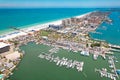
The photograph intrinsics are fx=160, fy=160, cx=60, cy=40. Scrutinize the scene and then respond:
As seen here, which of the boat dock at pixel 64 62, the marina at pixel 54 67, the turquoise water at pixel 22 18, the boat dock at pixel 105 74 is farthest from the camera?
the turquoise water at pixel 22 18

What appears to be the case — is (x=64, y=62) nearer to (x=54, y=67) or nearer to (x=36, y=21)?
(x=54, y=67)

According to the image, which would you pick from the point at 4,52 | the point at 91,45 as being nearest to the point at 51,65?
the point at 4,52

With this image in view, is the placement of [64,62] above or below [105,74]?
above

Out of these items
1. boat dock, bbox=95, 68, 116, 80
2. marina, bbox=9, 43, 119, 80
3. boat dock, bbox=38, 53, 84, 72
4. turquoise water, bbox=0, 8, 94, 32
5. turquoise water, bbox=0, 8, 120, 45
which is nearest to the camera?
marina, bbox=9, 43, 119, 80

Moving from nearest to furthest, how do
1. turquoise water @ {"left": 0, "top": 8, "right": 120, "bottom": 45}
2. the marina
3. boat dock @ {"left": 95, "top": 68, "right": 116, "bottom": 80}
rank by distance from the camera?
the marina → boat dock @ {"left": 95, "top": 68, "right": 116, "bottom": 80} → turquoise water @ {"left": 0, "top": 8, "right": 120, "bottom": 45}

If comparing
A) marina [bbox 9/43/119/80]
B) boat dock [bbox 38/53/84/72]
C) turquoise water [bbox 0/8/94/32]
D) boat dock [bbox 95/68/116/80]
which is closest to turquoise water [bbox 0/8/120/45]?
turquoise water [bbox 0/8/94/32]

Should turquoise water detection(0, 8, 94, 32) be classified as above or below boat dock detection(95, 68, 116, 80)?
above

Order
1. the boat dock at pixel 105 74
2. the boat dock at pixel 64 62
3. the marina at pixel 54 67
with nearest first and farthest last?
the marina at pixel 54 67 → the boat dock at pixel 105 74 → the boat dock at pixel 64 62

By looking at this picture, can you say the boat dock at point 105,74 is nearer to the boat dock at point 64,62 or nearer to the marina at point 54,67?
the marina at point 54,67

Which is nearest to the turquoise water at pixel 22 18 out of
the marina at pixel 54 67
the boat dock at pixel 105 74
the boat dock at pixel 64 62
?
the marina at pixel 54 67

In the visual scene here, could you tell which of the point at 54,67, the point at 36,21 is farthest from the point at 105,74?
the point at 36,21

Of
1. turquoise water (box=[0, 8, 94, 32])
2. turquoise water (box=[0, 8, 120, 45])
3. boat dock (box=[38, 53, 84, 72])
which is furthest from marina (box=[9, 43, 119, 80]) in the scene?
turquoise water (box=[0, 8, 94, 32])

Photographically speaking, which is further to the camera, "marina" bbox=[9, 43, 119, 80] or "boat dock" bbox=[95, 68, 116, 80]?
"boat dock" bbox=[95, 68, 116, 80]

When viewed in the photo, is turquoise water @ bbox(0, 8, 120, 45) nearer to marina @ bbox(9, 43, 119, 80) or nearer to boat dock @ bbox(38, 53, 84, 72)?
marina @ bbox(9, 43, 119, 80)
